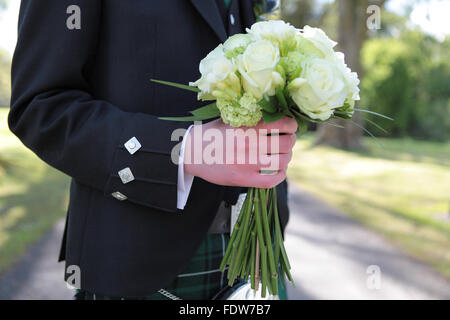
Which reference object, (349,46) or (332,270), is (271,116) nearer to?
(332,270)

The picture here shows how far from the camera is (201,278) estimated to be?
63.1 inches

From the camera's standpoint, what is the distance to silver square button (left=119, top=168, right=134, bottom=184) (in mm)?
1287

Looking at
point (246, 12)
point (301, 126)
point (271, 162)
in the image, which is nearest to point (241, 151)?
point (271, 162)

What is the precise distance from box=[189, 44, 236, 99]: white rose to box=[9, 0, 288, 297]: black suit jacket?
19 cm

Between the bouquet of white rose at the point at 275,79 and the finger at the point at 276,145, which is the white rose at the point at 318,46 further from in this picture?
the finger at the point at 276,145

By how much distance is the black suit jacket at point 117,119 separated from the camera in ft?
4.16

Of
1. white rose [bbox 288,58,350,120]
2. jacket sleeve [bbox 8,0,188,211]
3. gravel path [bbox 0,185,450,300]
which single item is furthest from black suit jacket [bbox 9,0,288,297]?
gravel path [bbox 0,185,450,300]

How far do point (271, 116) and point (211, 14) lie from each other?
477 millimetres

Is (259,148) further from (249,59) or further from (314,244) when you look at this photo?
(314,244)

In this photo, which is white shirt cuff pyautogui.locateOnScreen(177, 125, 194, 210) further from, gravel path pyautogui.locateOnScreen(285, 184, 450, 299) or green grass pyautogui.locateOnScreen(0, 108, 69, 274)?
gravel path pyautogui.locateOnScreen(285, 184, 450, 299)

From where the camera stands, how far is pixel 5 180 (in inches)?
361

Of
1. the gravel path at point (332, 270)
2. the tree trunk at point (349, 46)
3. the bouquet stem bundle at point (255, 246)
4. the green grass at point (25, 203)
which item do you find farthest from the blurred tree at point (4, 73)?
the bouquet stem bundle at point (255, 246)
